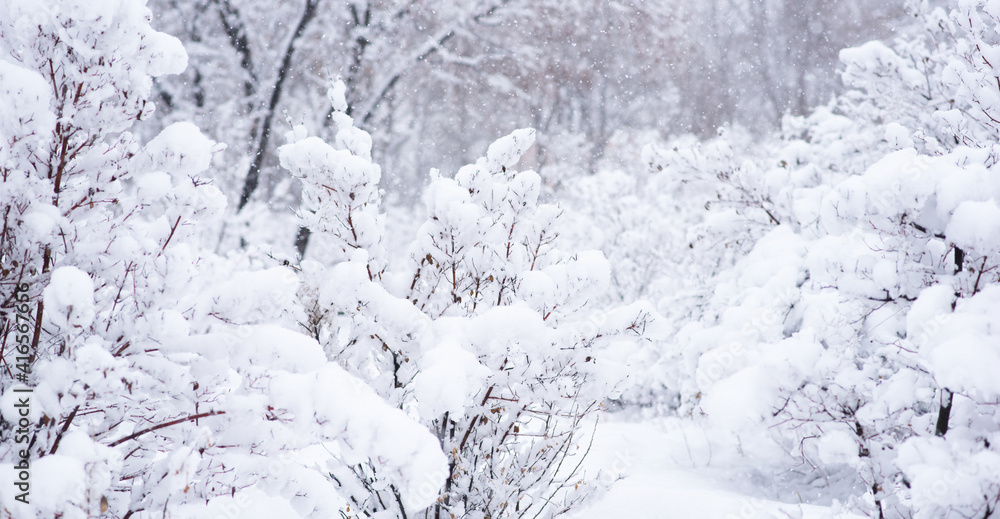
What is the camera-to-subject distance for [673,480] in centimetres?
376

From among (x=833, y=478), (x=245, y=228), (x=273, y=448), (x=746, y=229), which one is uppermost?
(x=273, y=448)

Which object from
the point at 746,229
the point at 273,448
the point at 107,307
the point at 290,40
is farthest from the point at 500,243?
the point at 290,40

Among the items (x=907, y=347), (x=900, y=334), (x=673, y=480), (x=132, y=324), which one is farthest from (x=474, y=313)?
(x=673, y=480)

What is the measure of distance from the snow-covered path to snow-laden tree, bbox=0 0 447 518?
1264 millimetres

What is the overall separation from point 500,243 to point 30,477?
60.8 inches

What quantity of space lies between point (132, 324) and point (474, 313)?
114 centimetres

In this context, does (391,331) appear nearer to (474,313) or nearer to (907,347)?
(474,313)

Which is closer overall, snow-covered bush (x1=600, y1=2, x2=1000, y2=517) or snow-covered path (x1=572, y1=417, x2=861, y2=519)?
snow-covered bush (x1=600, y1=2, x2=1000, y2=517)

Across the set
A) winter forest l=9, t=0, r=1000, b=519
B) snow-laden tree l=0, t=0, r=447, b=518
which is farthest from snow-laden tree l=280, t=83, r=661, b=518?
snow-laden tree l=0, t=0, r=447, b=518

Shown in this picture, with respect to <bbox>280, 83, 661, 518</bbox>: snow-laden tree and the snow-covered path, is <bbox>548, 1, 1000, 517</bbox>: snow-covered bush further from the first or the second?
<bbox>280, 83, 661, 518</bbox>: snow-laden tree

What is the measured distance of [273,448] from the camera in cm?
147

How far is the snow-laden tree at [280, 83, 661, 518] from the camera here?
1.90 metres

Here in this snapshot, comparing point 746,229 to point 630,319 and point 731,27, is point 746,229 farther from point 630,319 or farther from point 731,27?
point 731,27

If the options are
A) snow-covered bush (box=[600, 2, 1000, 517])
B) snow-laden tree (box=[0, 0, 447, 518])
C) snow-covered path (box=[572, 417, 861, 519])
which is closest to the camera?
snow-laden tree (box=[0, 0, 447, 518])
